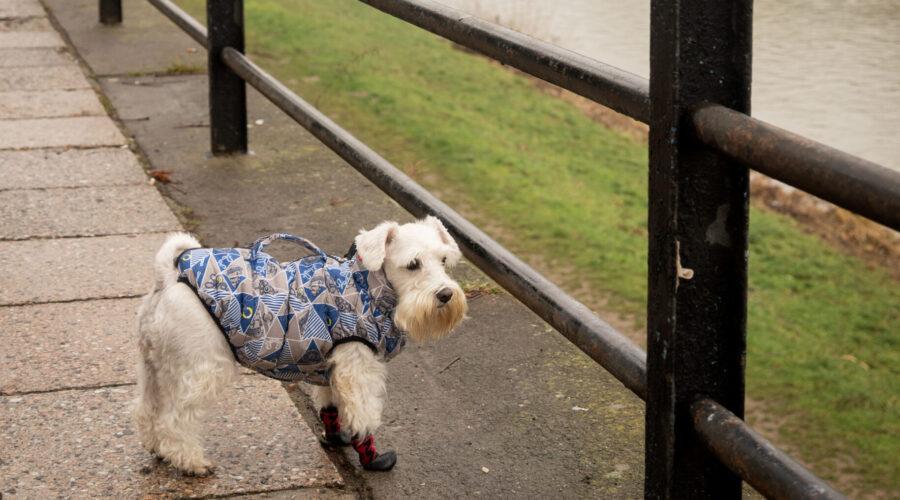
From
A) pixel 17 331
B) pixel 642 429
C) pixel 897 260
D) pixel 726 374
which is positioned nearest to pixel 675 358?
pixel 726 374

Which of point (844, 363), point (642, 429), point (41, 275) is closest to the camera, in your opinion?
point (642, 429)

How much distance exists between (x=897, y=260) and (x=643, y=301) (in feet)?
6.02

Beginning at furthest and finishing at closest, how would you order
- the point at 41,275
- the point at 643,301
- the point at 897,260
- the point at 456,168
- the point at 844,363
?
the point at 456,168, the point at 897,260, the point at 643,301, the point at 844,363, the point at 41,275

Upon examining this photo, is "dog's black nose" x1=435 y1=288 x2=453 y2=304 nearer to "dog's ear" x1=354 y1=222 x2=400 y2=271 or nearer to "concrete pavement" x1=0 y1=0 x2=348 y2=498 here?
"dog's ear" x1=354 y1=222 x2=400 y2=271

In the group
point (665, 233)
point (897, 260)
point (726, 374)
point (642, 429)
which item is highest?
point (665, 233)

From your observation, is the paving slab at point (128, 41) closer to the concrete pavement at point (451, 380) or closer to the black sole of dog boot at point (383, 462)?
the concrete pavement at point (451, 380)

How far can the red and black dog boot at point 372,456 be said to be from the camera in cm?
279

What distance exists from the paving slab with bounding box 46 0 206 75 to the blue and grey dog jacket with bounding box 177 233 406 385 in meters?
4.61

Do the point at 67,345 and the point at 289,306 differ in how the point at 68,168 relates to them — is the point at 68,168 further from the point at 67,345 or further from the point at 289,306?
the point at 289,306

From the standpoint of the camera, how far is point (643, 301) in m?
4.87

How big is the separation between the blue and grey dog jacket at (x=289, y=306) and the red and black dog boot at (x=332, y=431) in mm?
219

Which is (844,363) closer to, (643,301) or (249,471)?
(643,301)

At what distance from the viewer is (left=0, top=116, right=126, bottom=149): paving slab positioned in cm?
552

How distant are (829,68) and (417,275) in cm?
216
